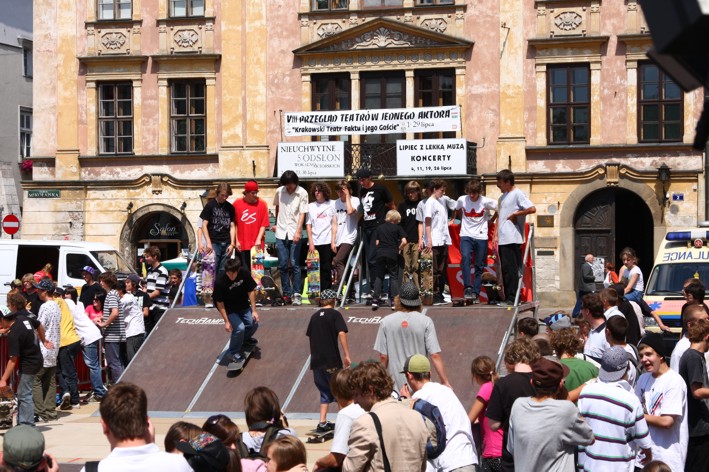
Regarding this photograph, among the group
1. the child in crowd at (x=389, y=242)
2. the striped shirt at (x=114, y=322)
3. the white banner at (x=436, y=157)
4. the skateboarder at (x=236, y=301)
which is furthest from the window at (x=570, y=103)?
the skateboarder at (x=236, y=301)

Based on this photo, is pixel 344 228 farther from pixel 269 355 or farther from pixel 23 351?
pixel 23 351

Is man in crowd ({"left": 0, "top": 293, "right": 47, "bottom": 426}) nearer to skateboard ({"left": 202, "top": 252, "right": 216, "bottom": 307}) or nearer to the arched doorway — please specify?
skateboard ({"left": 202, "top": 252, "right": 216, "bottom": 307})

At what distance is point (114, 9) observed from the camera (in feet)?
119

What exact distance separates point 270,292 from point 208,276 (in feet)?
3.32

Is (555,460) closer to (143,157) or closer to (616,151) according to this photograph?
(616,151)

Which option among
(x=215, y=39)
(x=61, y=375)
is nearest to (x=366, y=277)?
(x=61, y=375)

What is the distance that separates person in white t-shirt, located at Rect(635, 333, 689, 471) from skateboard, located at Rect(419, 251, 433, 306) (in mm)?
8150

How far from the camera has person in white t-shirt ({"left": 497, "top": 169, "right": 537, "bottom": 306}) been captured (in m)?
15.9

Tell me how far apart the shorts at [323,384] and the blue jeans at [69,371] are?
5015 millimetres

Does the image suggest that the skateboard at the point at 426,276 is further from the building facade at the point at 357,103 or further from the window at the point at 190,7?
the window at the point at 190,7

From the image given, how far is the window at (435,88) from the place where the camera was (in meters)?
34.1

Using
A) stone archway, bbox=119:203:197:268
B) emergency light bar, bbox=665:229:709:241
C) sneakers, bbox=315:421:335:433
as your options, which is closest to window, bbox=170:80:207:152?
stone archway, bbox=119:203:197:268

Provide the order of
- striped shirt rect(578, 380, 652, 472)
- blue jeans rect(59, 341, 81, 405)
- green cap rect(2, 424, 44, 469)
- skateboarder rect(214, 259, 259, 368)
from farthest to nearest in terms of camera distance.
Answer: blue jeans rect(59, 341, 81, 405), skateboarder rect(214, 259, 259, 368), striped shirt rect(578, 380, 652, 472), green cap rect(2, 424, 44, 469)

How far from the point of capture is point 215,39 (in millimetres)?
35594
